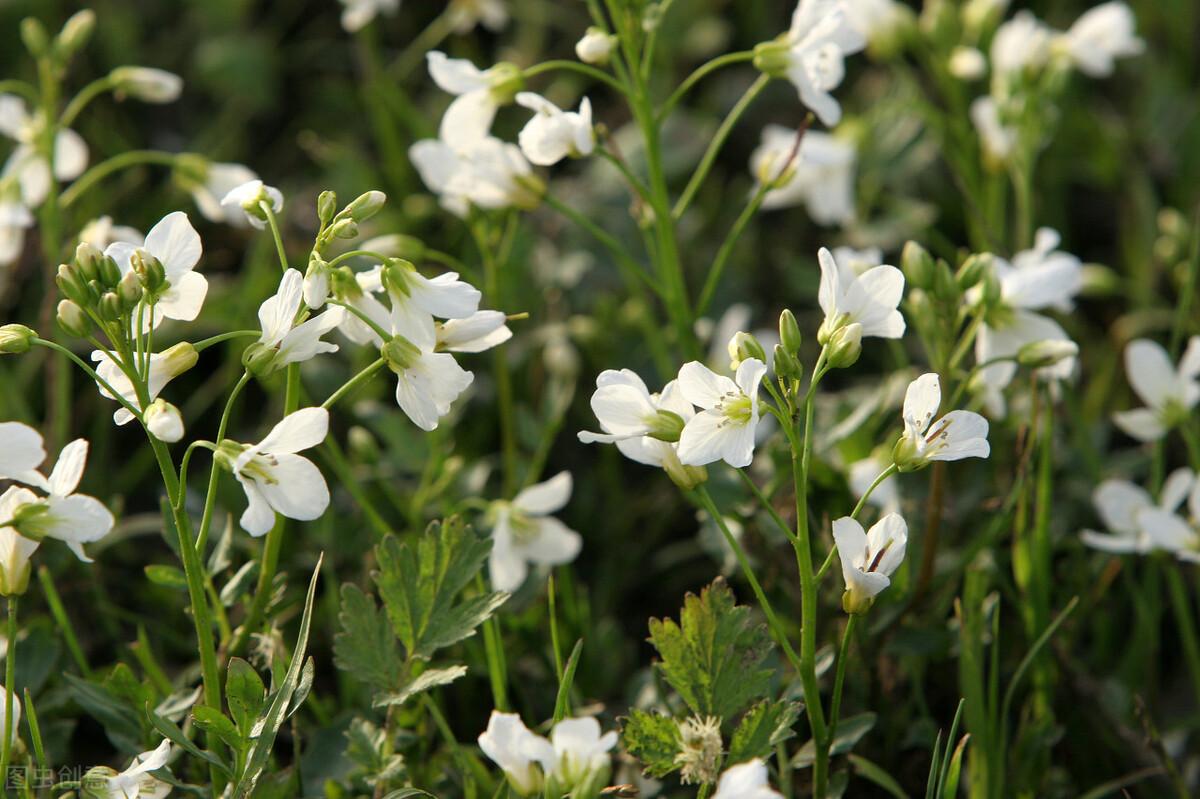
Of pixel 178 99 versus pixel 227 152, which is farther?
pixel 178 99

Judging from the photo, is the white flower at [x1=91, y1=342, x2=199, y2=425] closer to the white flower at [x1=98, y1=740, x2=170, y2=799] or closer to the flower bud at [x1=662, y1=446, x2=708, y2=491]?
the white flower at [x1=98, y1=740, x2=170, y2=799]

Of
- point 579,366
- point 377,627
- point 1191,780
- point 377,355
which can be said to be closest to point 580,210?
point 579,366

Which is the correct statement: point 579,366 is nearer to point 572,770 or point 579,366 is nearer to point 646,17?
point 646,17

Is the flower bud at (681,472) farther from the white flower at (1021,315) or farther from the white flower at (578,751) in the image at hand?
the white flower at (1021,315)

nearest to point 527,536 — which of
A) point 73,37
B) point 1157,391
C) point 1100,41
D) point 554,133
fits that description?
point 554,133

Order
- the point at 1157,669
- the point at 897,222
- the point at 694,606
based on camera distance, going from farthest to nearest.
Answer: the point at 897,222
the point at 1157,669
the point at 694,606

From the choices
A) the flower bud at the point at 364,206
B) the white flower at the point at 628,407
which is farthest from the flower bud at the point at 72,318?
the white flower at the point at 628,407

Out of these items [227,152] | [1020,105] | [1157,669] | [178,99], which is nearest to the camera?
[1157,669]
